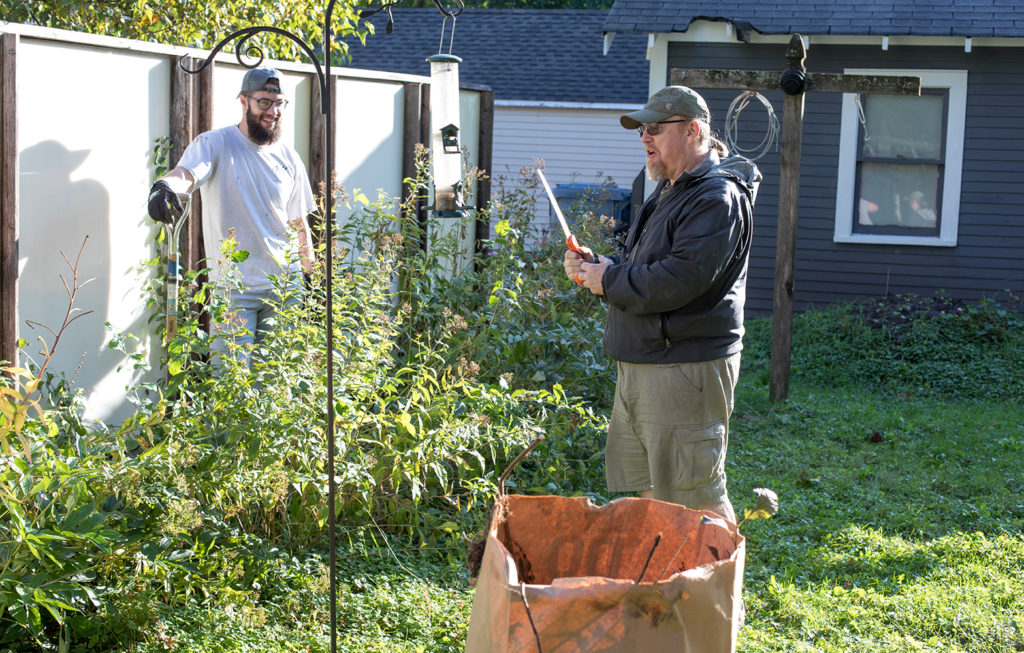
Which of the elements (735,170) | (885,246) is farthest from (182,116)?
(885,246)

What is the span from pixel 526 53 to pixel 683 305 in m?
17.2

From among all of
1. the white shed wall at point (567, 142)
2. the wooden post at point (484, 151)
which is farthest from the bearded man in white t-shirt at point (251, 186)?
Answer: the white shed wall at point (567, 142)

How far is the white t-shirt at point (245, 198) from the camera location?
4.90 metres

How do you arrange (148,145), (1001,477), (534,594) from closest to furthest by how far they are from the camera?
(534,594)
(148,145)
(1001,477)

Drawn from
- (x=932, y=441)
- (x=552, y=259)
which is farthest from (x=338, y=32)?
(x=932, y=441)

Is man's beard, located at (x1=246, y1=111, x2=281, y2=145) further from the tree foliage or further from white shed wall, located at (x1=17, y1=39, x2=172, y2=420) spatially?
the tree foliage

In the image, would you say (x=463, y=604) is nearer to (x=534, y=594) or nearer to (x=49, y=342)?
(x=534, y=594)

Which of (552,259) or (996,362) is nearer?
(552,259)

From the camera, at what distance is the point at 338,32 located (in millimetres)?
9406

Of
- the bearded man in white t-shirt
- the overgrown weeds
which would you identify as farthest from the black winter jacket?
the bearded man in white t-shirt

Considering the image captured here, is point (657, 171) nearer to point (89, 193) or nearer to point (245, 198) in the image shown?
point (245, 198)

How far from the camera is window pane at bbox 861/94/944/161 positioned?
10750 millimetres

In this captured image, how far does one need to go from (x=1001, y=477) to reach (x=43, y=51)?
17.7 feet

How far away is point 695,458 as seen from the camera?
363 centimetres
